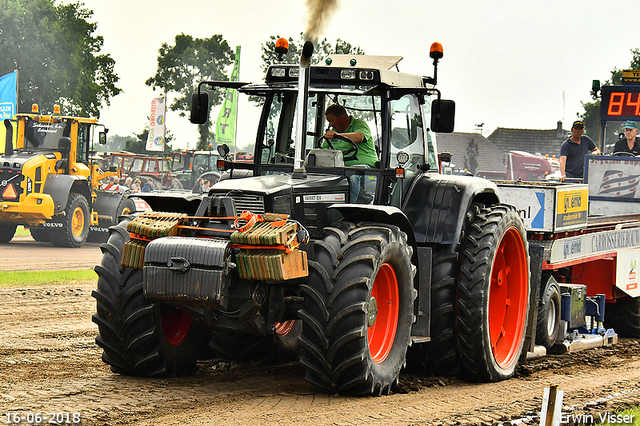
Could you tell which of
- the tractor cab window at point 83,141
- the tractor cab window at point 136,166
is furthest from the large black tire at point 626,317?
the tractor cab window at point 136,166

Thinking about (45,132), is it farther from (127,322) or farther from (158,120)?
(158,120)

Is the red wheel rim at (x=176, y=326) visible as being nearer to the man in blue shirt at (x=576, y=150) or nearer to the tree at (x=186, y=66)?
the man in blue shirt at (x=576, y=150)

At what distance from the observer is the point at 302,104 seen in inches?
266

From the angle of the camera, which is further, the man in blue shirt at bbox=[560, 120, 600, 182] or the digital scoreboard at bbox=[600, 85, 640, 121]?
the digital scoreboard at bbox=[600, 85, 640, 121]

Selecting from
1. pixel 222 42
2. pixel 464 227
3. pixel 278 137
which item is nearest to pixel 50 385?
pixel 278 137

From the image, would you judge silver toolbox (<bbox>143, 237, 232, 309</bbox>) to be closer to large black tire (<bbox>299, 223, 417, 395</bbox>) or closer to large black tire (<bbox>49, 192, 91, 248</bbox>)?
large black tire (<bbox>299, 223, 417, 395</bbox>)

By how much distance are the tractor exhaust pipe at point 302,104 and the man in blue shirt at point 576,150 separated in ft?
23.1

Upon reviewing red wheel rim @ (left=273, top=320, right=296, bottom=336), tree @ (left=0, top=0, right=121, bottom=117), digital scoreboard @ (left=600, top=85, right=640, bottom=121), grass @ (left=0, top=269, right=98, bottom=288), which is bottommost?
grass @ (left=0, top=269, right=98, bottom=288)

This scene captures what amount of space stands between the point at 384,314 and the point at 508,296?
2153 mm

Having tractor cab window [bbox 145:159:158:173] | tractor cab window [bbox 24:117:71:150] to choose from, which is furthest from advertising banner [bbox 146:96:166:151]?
tractor cab window [bbox 24:117:71:150]

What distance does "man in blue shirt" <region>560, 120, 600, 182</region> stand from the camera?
42.2ft

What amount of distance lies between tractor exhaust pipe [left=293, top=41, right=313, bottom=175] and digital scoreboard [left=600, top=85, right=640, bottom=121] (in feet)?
30.7

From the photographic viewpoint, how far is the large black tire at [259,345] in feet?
25.1

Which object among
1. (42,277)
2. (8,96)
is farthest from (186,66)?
(42,277)
